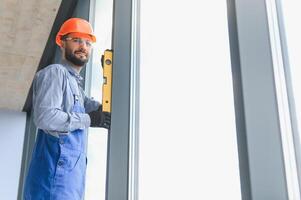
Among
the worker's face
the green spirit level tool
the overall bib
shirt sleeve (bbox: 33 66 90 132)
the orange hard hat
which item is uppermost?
Result: the orange hard hat

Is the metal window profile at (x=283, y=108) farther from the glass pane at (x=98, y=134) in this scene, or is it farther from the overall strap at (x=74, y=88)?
the glass pane at (x=98, y=134)

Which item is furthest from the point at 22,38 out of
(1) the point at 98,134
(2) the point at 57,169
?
(2) the point at 57,169

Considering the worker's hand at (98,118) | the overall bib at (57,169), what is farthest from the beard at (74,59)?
the overall bib at (57,169)

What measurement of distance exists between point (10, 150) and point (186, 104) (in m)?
5.48

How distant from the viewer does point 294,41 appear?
108 cm

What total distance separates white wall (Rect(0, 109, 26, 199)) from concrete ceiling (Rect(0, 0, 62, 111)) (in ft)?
2.75

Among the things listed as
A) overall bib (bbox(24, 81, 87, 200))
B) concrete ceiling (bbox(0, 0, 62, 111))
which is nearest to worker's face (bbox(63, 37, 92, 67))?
overall bib (bbox(24, 81, 87, 200))

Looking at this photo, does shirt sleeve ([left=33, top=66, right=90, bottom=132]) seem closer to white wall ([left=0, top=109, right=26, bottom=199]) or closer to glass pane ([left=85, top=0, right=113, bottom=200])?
glass pane ([left=85, top=0, right=113, bottom=200])

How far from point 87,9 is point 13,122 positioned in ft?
13.7

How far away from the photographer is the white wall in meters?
6.31

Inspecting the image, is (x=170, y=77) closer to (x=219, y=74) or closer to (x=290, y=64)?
(x=219, y=74)

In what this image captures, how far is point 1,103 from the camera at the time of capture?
6457 mm

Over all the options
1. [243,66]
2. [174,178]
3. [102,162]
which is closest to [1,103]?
[102,162]

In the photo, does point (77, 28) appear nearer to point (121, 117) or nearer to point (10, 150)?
point (121, 117)
